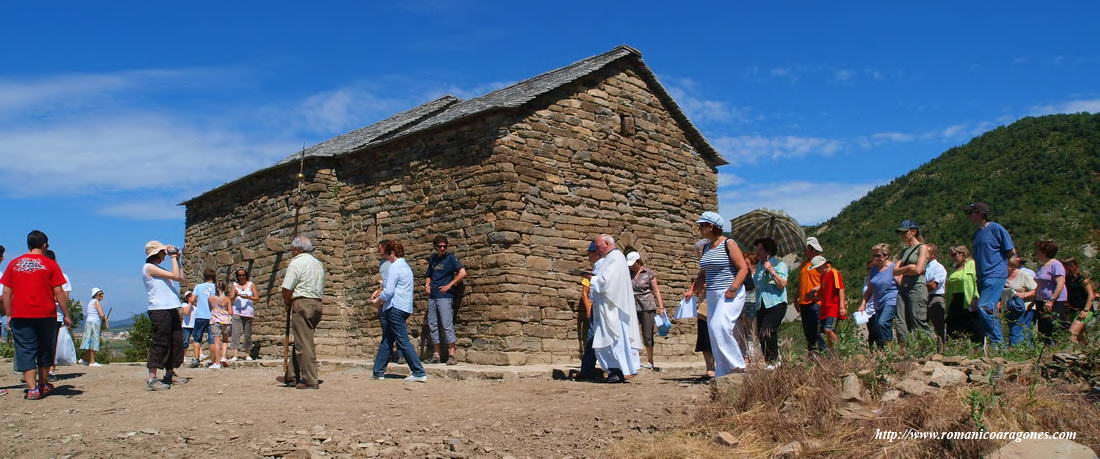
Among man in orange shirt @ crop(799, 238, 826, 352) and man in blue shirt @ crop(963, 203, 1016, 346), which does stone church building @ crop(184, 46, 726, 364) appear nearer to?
man in orange shirt @ crop(799, 238, 826, 352)

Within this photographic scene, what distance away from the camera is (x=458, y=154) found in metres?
11.4

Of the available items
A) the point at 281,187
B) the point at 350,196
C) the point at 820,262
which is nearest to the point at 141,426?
the point at 820,262

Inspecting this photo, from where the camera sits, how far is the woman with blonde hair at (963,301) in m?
7.93

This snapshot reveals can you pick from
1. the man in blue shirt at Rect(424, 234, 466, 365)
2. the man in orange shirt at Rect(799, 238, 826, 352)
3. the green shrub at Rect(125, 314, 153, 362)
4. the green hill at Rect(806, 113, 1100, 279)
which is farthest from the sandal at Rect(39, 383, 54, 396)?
the green hill at Rect(806, 113, 1100, 279)

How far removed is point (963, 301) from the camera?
8.01m

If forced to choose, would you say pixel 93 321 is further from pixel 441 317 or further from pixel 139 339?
pixel 139 339

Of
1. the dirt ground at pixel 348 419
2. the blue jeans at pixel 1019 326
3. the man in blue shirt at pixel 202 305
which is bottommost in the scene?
the dirt ground at pixel 348 419

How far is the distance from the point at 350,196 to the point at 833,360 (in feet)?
31.4

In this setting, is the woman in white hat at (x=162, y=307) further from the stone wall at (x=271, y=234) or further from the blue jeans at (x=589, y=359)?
the stone wall at (x=271, y=234)

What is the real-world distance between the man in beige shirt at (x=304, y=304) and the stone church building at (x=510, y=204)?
2.97 metres

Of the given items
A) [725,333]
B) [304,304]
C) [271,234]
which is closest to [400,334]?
[304,304]

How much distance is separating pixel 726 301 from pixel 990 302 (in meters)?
2.58

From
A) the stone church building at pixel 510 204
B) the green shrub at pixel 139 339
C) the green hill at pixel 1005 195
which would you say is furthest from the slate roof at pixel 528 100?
the green hill at pixel 1005 195

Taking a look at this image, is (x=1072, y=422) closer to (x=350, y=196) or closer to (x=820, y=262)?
(x=820, y=262)
